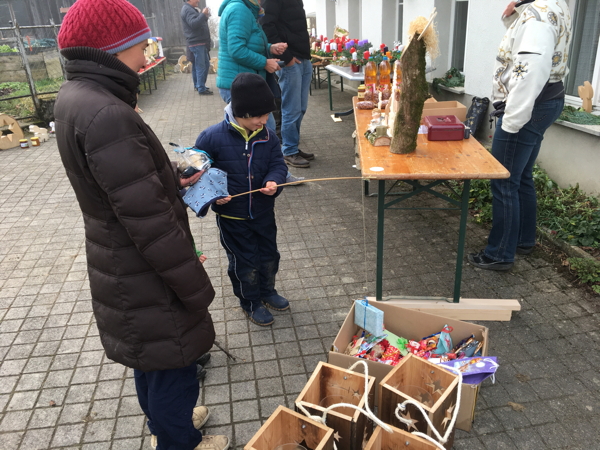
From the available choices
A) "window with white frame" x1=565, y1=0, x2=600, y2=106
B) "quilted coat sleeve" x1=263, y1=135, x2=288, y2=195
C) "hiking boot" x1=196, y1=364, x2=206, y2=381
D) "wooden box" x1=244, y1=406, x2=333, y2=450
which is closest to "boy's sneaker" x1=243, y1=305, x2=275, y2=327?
"hiking boot" x1=196, y1=364, x2=206, y2=381

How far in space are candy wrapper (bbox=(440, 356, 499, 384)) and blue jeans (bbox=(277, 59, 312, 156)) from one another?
14.1 feet

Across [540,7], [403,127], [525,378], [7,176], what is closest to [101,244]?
[403,127]

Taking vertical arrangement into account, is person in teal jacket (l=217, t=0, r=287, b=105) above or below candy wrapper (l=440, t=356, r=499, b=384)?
above

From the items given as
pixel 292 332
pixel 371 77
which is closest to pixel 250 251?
pixel 292 332

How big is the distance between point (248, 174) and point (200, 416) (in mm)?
Result: 1333

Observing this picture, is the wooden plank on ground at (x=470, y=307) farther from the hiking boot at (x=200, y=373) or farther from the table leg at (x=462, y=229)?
the hiking boot at (x=200, y=373)

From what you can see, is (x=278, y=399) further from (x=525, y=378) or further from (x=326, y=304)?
(x=525, y=378)

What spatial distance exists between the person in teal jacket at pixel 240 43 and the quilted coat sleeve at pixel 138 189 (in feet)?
10.9

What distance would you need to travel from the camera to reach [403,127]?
9.55 feet

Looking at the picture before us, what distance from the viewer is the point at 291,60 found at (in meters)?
5.68

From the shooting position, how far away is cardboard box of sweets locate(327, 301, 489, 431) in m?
2.25

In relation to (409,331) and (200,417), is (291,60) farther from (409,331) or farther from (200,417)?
(200,417)

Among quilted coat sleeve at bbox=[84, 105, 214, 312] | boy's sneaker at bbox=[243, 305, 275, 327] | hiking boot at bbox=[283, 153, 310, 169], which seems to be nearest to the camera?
quilted coat sleeve at bbox=[84, 105, 214, 312]

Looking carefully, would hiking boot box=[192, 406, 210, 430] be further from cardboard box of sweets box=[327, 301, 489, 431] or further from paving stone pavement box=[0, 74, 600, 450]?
cardboard box of sweets box=[327, 301, 489, 431]
